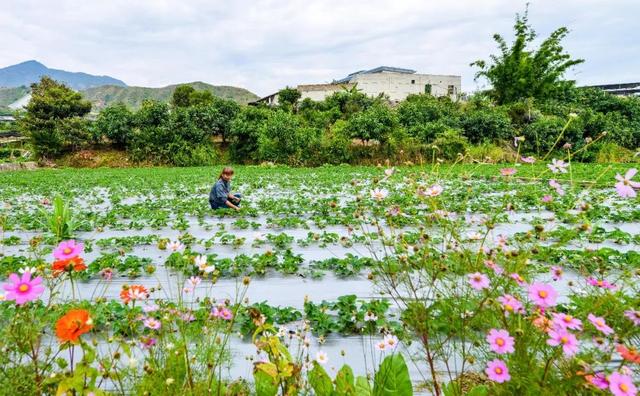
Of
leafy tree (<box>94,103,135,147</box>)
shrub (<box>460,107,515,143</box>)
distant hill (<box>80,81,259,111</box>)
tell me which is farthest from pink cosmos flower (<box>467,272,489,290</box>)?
distant hill (<box>80,81,259,111</box>)

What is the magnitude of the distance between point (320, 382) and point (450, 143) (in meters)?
14.7

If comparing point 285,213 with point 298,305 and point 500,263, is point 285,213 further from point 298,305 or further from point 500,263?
point 500,263

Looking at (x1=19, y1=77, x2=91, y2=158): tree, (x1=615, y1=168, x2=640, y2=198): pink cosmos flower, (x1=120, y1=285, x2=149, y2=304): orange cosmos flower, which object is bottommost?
(x1=120, y1=285, x2=149, y2=304): orange cosmos flower

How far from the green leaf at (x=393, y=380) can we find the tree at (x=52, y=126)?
849 inches

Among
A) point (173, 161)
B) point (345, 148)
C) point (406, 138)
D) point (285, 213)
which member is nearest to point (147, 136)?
point (173, 161)

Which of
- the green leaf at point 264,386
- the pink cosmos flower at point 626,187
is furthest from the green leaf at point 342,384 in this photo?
the pink cosmos flower at point 626,187

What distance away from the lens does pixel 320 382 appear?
1.34m

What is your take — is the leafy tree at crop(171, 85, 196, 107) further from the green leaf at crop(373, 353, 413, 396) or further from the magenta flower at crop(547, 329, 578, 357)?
the magenta flower at crop(547, 329, 578, 357)

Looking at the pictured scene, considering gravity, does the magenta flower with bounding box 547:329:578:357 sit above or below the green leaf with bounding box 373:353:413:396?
above

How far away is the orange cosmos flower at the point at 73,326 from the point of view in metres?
0.95

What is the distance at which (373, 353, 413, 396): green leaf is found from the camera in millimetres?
1390

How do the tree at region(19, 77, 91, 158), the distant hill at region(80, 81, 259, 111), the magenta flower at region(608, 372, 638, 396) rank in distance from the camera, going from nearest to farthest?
the magenta flower at region(608, 372, 638, 396)
the tree at region(19, 77, 91, 158)
the distant hill at region(80, 81, 259, 111)

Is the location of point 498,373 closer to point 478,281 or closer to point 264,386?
point 478,281

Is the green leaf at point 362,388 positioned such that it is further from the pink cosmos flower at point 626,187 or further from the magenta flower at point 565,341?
the pink cosmos flower at point 626,187
